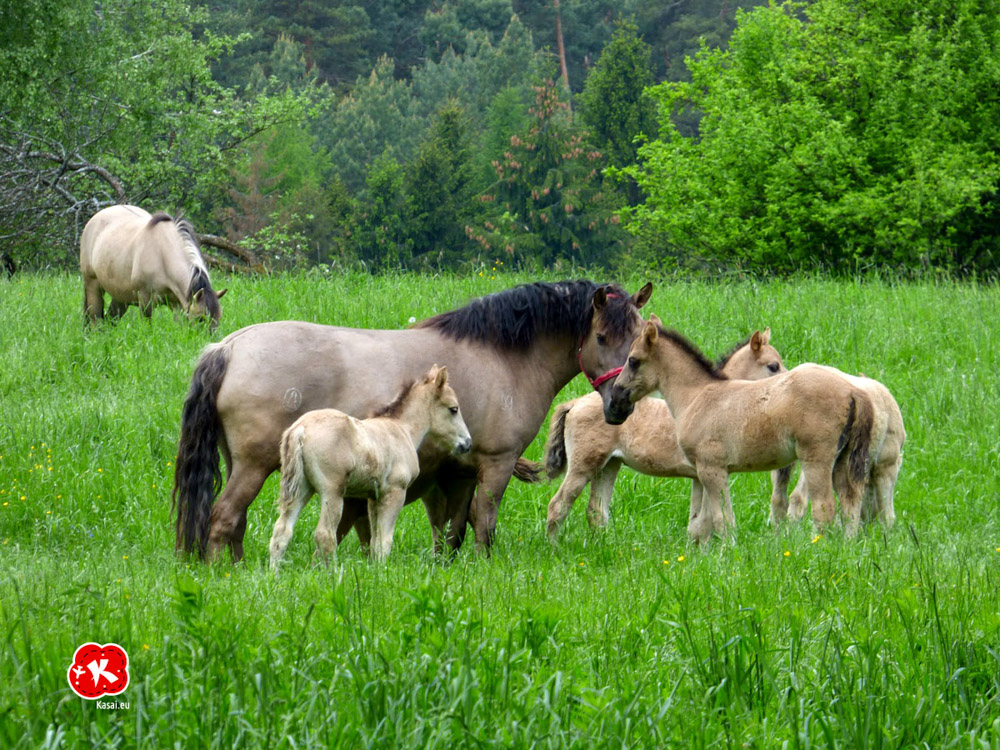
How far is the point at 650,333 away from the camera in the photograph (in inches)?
331

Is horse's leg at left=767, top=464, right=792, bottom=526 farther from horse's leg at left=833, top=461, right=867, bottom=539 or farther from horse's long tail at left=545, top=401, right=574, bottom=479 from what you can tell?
horse's long tail at left=545, top=401, right=574, bottom=479

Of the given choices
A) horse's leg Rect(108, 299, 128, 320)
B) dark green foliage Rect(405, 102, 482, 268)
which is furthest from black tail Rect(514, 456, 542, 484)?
dark green foliage Rect(405, 102, 482, 268)

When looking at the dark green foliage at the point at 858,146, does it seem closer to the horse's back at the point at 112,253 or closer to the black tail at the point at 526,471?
the horse's back at the point at 112,253

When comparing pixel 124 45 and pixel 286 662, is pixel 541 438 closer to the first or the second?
pixel 286 662

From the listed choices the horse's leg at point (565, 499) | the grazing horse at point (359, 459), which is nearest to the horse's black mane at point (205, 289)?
the horse's leg at point (565, 499)

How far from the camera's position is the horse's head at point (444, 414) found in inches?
309

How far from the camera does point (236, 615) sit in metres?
5.04

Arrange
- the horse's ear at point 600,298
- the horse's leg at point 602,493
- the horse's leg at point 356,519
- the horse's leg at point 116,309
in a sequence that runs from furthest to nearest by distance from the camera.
→ the horse's leg at point 116,309 → the horse's leg at point 602,493 → the horse's ear at point 600,298 → the horse's leg at point 356,519

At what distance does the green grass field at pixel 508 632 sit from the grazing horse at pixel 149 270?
3.42 metres

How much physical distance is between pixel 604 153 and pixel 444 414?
4690 centimetres

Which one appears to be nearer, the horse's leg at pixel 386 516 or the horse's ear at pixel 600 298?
the horse's leg at pixel 386 516

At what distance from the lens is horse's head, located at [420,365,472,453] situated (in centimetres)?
784

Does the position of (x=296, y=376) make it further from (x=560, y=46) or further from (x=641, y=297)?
(x=560, y=46)

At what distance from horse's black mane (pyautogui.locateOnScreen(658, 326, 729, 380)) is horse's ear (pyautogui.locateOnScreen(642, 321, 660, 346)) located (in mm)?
145
